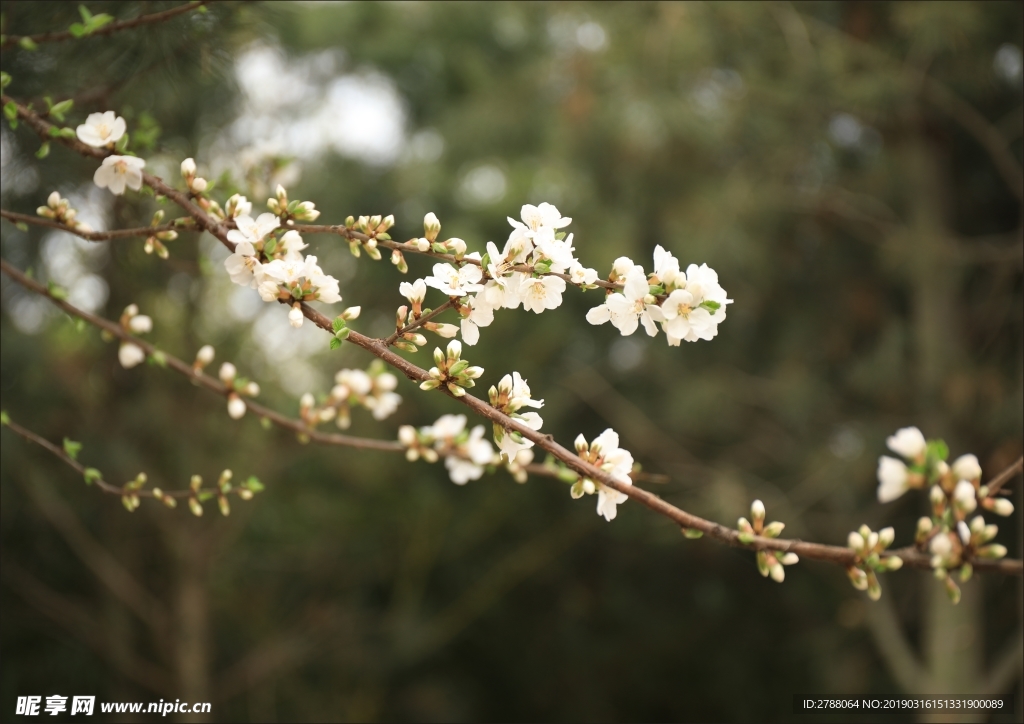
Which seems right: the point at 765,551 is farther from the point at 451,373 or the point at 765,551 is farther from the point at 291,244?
the point at 291,244

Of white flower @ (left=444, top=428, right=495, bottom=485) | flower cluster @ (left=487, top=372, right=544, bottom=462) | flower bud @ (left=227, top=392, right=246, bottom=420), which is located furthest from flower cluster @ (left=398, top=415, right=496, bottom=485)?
flower cluster @ (left=487, top=372, right=544, bottom=462)

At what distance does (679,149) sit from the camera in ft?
10.0

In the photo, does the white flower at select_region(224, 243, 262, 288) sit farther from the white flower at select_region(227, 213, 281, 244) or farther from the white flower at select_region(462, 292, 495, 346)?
the white flower at select_region(462, 292, 495, 346)

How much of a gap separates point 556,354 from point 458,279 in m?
2.72

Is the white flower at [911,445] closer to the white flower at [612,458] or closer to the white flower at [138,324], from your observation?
the white flower at [612,458]

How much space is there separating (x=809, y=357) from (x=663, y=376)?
0.65m

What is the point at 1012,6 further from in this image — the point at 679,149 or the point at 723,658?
the point at 723,658

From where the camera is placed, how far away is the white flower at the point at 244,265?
690 millimetres

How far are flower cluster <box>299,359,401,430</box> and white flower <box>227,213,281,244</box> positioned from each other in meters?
0.37

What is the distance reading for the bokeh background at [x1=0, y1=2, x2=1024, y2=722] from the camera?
2.50 m

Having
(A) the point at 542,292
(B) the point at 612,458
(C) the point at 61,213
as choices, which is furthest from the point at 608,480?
(C) the point at 61,213

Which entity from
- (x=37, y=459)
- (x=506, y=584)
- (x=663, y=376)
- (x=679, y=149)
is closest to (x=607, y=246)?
(x=679, y=149)

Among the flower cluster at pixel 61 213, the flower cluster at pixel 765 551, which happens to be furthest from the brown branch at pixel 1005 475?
the flower cluster at pixel 61 213

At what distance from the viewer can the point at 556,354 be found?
133 inches
